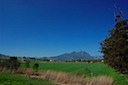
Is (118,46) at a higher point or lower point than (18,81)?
higher

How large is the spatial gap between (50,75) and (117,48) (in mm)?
15157

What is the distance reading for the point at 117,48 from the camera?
115 ft

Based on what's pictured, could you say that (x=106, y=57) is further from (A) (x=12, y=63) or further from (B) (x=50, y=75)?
(A) (x=12, y=63)

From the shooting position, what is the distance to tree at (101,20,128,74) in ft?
115

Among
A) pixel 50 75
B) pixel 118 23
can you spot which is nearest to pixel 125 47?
pixel 118 23

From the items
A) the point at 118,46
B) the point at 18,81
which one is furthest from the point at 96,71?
the point at 18,81

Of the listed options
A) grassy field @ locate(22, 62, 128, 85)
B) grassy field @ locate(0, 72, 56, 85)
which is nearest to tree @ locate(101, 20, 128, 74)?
grassy field @ locate(22, 62, 128, 85)

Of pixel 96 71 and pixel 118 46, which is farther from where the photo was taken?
pixel 96 71

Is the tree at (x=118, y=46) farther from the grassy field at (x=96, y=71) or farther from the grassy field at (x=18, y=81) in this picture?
the grassy field at (x=18, y=81)

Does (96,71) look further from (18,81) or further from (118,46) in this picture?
(18,81)

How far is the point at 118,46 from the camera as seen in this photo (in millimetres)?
35125

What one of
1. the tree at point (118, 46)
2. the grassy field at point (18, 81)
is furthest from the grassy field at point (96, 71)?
the grassy field at point (18, 81)

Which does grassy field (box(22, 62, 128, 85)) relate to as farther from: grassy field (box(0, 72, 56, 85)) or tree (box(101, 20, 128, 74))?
grassy field (box(0, 72, 56, 85))

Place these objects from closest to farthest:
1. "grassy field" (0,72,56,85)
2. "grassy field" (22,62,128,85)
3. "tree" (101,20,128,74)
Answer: "grassy field" (0,72,56,85) < "tree" (101,20,128,74) < "grassy field" (22,62,128,85)
